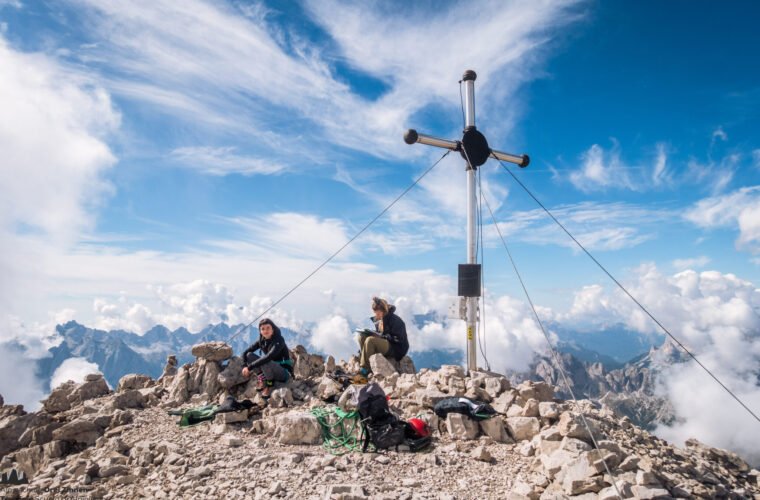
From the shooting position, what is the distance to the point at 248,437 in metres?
7.92

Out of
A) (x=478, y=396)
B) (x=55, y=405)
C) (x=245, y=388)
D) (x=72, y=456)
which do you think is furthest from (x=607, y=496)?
(x=55, y=405)

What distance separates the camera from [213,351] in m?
11.7

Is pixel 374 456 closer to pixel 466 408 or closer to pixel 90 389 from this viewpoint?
pixel 466 408

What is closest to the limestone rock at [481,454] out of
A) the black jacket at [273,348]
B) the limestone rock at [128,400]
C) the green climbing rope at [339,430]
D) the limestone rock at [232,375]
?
the green climbing rope at [339,430]

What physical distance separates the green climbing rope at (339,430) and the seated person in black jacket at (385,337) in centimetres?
374

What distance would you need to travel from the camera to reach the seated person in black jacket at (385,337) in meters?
11.9

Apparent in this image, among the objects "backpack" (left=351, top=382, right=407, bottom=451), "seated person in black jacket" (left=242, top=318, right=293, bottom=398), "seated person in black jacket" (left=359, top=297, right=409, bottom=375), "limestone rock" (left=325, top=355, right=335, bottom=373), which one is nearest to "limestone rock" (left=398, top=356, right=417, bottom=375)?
"seated person in black jacket" (left=359, top=297, right=409, bottom=375)

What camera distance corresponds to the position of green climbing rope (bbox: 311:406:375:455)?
7156 millimetres

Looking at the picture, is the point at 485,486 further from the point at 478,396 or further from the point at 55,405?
the point at 55,405

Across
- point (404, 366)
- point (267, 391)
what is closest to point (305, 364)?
point (267, 391)

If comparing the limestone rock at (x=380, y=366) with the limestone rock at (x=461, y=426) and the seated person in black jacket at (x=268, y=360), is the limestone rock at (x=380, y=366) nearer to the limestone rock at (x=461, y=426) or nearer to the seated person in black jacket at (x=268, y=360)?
the seated person in black jacket at (x=268, y=360)

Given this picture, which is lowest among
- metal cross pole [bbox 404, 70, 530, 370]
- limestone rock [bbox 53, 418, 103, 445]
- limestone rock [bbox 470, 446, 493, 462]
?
limestone rock [bbox 53, 418, 103, 445]

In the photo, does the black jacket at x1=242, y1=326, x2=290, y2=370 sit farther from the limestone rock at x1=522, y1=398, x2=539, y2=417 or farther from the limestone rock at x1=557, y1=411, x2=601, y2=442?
the limestone rock at x1=557, y1=411, x2=601, y2=442

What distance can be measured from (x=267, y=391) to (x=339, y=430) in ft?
11.8
